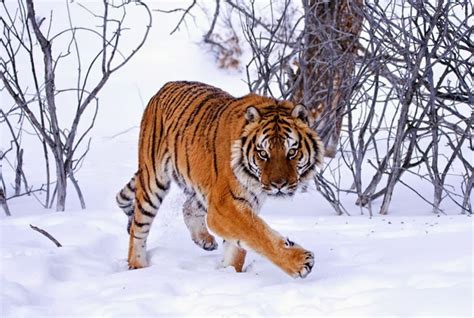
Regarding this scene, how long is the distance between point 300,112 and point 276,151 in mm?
338

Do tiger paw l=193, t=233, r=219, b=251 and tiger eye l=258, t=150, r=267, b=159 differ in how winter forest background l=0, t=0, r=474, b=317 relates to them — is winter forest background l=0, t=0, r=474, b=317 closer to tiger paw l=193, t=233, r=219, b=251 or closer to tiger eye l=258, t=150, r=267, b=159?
tiger paw l=193, t=233, r=219, b=251

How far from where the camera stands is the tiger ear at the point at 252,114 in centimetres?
460

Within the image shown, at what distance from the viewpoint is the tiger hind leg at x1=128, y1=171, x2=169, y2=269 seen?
5.46 metres

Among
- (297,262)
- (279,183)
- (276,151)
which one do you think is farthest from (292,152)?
(297,262)

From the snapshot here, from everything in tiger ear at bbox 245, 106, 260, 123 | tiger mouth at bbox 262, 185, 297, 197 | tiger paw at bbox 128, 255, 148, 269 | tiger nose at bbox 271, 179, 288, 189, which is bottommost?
tiger paw at bbox 128, 255, 148, 269

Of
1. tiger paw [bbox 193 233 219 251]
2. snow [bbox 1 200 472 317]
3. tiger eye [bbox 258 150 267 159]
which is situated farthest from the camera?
tiger paw [bbox 193 233 219 251]

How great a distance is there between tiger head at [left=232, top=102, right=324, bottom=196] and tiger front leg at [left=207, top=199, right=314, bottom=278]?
166mm

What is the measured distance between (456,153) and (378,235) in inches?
53.3

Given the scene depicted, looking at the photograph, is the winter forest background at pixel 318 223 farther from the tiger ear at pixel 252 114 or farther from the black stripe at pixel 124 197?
the tiger ear at pixel 252 114

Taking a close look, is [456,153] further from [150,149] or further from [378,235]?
[150,149]

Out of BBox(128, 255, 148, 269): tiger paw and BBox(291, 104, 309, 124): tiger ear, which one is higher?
BBox(291, 104, 309, 124): tiger ear

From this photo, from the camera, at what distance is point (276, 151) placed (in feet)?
14.5

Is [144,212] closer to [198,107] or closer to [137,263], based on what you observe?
[137,263]

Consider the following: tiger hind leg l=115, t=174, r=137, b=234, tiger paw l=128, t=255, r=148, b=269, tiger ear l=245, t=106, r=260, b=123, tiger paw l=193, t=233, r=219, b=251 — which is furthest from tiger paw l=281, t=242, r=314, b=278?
tiger hind leg l=115, t=174, r=137, b=234
